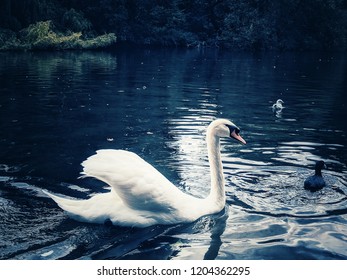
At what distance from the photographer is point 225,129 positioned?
6082 millimetres

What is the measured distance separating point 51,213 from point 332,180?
15.2 ft

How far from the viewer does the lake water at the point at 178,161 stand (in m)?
5.18

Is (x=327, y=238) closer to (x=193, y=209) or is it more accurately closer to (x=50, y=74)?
(x=193, y=209)

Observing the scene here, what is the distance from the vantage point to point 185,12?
5794 centimetres

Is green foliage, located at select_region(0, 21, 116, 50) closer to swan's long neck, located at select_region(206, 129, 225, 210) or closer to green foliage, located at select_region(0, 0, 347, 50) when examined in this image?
green foliage, located at select_region(0, 0, 347, 50)

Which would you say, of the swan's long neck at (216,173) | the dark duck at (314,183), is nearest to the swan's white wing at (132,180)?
the swan's long neck at (216,173)

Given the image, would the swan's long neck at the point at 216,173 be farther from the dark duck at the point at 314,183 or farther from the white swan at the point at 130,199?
the dark duck at the point at 314,183

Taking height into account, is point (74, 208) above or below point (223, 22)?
below

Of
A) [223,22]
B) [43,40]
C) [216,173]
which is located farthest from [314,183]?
[223,22]

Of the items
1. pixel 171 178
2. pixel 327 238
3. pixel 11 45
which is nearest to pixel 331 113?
pixel 171 178

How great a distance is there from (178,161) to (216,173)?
2.49m

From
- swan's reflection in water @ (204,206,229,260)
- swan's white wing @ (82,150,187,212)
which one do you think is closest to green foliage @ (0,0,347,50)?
swan's reflection in water @ (204,206,229,260)

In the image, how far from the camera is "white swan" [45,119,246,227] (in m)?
5.22

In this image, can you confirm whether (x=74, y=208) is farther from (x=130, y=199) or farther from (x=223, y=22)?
(x=223, y=22)
